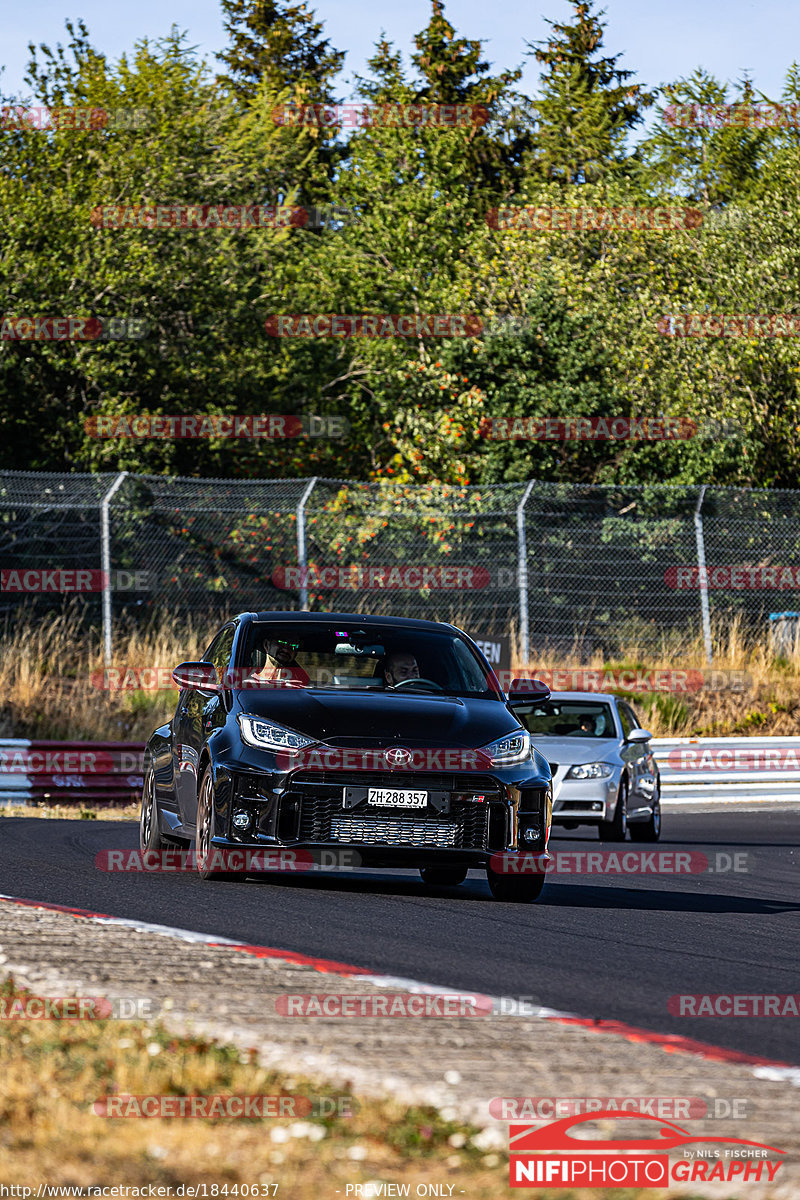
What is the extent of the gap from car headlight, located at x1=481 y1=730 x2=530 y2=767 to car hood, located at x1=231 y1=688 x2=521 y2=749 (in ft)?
0.13

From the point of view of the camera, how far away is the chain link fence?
24547 mm

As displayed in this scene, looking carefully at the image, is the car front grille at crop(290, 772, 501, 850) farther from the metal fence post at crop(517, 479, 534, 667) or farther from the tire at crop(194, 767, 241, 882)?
the metal fence post at crop(517, 479, 534, 667)

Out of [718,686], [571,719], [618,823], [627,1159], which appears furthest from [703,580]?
[627,1159]

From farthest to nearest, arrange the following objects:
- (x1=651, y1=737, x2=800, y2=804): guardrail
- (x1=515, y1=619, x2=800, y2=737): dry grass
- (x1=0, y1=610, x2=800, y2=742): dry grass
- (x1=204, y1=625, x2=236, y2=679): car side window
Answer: (x1=515, y1=619, x2=800, y2=737): dry grass, (x1=651, y1=737, x2=800, y2=804): guardrail, (x1=0, y1=610, x2=800, y2=742): dry grass, (x1=204, y1=625, x2=236, y2=679): car side window

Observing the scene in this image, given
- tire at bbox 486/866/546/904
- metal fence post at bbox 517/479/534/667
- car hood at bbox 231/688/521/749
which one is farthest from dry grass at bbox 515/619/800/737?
car hood at bbox 231/688/521/749

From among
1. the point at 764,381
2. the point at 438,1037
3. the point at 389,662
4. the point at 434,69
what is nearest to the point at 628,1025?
the point at 438,1037

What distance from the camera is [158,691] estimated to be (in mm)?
23484

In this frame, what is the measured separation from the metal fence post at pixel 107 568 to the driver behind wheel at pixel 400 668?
12.9m

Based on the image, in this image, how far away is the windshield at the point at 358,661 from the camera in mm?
10562

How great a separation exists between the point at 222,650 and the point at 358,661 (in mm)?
1208

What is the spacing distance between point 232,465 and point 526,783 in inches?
1204

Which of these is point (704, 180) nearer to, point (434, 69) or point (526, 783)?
point (434, 69)

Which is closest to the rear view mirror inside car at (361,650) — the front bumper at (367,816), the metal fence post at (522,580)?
the front bumper at (367,816)

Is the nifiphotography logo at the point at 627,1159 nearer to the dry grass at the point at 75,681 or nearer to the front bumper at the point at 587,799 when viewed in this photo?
the front bumper at the point at 587,799
